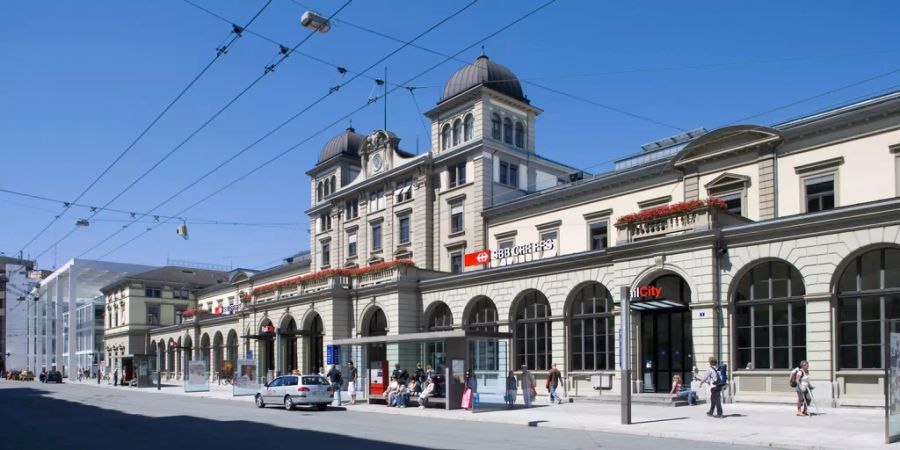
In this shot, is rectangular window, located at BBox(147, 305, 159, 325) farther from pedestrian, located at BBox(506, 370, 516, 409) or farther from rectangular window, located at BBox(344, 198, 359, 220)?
pedestrian, located at BBox(506, 370, 516, 409)

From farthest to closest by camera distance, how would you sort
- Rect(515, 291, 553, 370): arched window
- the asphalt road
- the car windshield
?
Rect(515, 291, 553, 370): arched window
the car windshield
the asphalt road

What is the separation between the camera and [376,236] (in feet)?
178

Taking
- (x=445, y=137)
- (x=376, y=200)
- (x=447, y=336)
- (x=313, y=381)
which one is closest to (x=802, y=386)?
(x=447, y=336)

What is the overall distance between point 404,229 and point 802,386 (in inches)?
1246

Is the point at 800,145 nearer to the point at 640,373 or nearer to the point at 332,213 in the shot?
the point at 640,373

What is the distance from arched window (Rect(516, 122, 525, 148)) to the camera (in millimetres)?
49438

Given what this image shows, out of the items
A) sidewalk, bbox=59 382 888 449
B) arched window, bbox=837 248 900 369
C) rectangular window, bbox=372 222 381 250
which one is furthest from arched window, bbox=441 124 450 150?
arched window, bbox=837 248 900 369

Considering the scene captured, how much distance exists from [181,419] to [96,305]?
84.6m

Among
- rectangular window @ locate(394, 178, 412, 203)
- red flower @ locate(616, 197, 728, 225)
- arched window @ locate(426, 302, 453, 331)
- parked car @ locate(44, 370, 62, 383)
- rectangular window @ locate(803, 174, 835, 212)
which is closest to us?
red flower @ locate(616, 197, 728, 225)

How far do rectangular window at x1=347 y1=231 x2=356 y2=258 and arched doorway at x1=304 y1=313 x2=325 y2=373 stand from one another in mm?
7170

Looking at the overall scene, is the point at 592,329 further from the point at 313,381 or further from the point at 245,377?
the point at 245,377

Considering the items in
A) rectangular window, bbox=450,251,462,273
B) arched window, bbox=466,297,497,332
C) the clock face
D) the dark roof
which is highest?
the clock face

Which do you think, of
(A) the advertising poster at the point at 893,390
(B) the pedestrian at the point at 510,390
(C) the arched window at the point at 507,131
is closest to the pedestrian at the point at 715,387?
(A) the advertising poster at the point at 893,390

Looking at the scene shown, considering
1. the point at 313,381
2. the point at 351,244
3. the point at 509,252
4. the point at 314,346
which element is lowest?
the point at 314,346
